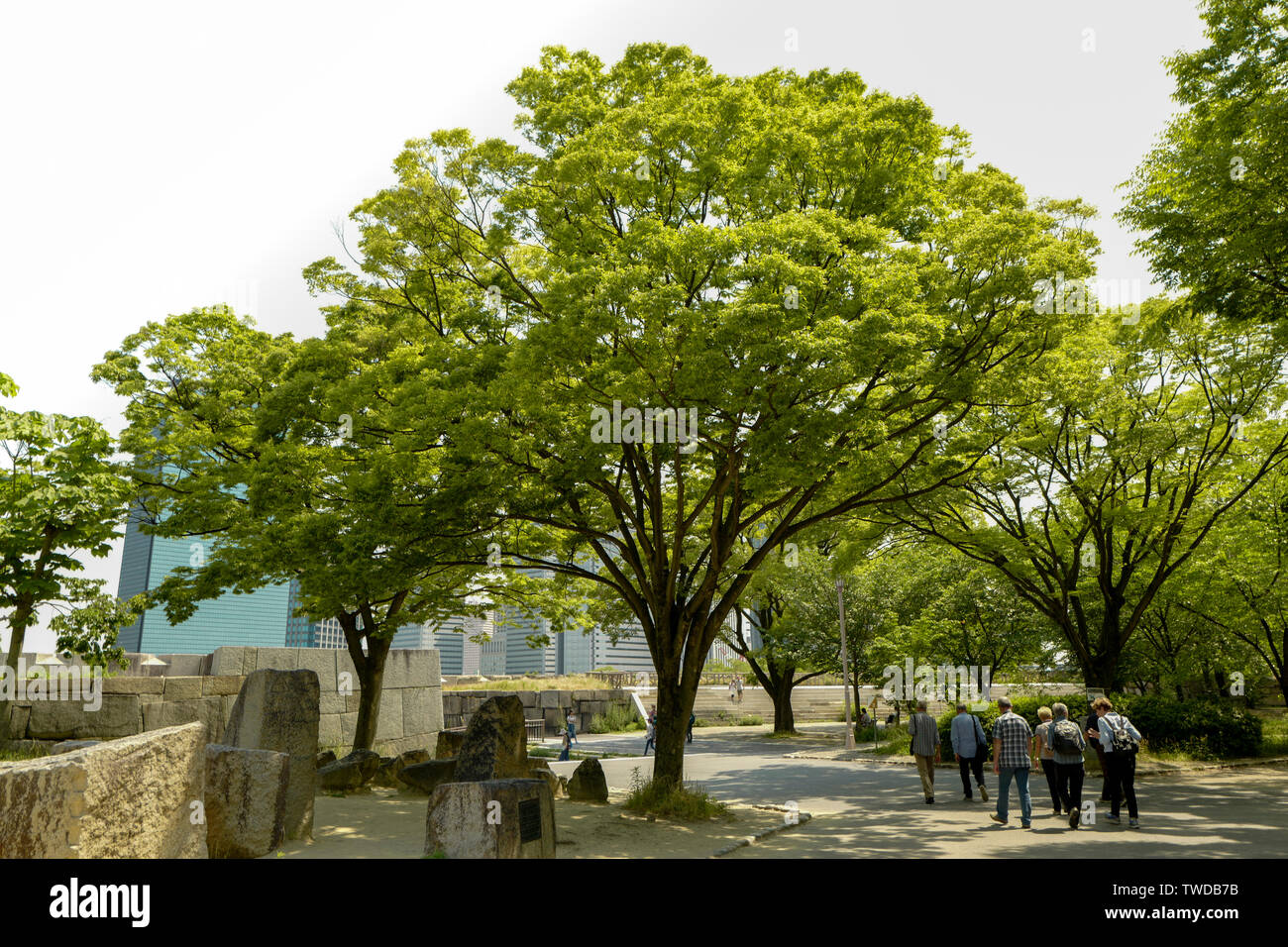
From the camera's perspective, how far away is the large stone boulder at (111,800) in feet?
19.6

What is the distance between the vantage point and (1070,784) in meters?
12.1

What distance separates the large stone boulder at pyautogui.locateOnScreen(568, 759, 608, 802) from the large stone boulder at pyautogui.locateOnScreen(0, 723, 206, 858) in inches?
323

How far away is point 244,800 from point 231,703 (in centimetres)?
1136

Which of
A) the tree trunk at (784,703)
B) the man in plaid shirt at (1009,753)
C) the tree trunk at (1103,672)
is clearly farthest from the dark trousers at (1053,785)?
the tree trunk at (784,703)

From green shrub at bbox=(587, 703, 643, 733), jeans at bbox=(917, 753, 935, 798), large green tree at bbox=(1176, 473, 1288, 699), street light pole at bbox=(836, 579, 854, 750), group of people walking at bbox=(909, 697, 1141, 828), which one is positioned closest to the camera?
group of people walking at bbox=(909, 697, 1141, 828)

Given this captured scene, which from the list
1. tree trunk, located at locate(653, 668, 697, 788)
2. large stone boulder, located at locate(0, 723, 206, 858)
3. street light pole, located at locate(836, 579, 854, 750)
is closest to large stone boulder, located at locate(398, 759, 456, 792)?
tree trunk, located at locate(653, 668, 697, 788)

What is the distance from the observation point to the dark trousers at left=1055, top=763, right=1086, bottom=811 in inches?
468

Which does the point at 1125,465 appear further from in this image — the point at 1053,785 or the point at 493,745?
the point at 493,745

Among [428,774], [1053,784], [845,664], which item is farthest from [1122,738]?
[845,664]

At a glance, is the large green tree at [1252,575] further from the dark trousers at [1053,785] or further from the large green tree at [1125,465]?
the dark trousers at [1053,785]

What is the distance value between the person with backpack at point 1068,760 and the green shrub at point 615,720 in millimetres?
26824

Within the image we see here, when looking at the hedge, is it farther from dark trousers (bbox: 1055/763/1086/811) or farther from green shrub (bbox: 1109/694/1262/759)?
dark trousers (bbox: 1055/763/1086/811)
